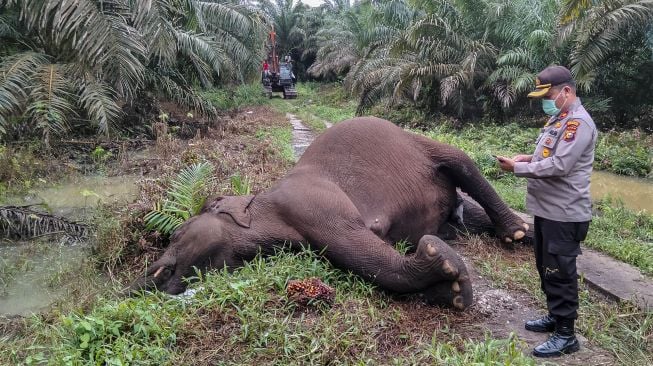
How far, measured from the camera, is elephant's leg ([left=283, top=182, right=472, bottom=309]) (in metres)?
3.50

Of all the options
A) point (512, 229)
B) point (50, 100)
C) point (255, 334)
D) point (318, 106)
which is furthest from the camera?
point (318, 106)

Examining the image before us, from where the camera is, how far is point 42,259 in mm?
5828

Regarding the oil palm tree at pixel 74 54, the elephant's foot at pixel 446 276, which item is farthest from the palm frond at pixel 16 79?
the elephant's foot at pixel 446 276

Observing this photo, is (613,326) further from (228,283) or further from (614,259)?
(228,283)

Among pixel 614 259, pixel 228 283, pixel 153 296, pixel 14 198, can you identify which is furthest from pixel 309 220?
pixel 14 198

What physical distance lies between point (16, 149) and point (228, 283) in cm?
744

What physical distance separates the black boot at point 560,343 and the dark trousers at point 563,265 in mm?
51

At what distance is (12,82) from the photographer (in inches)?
326

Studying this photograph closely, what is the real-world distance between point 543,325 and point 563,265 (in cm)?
48

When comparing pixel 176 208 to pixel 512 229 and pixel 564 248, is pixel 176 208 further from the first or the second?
pixel 564 248

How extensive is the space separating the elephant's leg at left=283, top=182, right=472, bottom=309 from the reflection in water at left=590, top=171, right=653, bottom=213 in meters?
4.75

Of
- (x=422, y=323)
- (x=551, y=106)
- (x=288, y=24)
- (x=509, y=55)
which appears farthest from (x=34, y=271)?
(x=288, y=24)

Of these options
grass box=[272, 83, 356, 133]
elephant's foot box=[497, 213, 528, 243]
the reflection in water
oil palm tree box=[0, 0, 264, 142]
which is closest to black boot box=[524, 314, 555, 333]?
elephant's foot box=[497, 213, 528, 243]

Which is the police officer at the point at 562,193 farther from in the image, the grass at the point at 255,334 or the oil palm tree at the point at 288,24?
the oil palm tree at the point at 288,24
